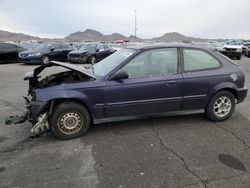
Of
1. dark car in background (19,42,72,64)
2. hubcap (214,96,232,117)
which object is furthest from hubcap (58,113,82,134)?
dark car in background (19,42,72,64)

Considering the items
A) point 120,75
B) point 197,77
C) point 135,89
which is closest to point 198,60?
point 197,77

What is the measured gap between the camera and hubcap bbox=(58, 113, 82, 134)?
502cm

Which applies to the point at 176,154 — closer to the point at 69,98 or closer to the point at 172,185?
the point at 172,185

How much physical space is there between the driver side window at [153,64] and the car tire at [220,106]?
1.04 m

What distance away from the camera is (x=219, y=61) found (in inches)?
235

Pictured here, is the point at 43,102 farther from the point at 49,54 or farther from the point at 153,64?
the point at 49,54

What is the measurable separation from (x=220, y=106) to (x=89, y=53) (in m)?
15.0

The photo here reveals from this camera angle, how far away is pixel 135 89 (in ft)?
17.3

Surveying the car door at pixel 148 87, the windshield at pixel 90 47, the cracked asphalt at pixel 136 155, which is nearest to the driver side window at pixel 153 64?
the car door at pixel 148 87

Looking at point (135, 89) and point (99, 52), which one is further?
point (99, 52)

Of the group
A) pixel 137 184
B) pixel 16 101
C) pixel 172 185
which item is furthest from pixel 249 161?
pixel 16 101

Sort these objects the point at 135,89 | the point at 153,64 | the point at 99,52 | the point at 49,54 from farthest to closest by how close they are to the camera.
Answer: the point at 99,52
the point at 49,54
the point at 153,64
the point at 135,89

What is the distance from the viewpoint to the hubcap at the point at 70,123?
16.5 feet

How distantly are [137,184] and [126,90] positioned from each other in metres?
1.99
